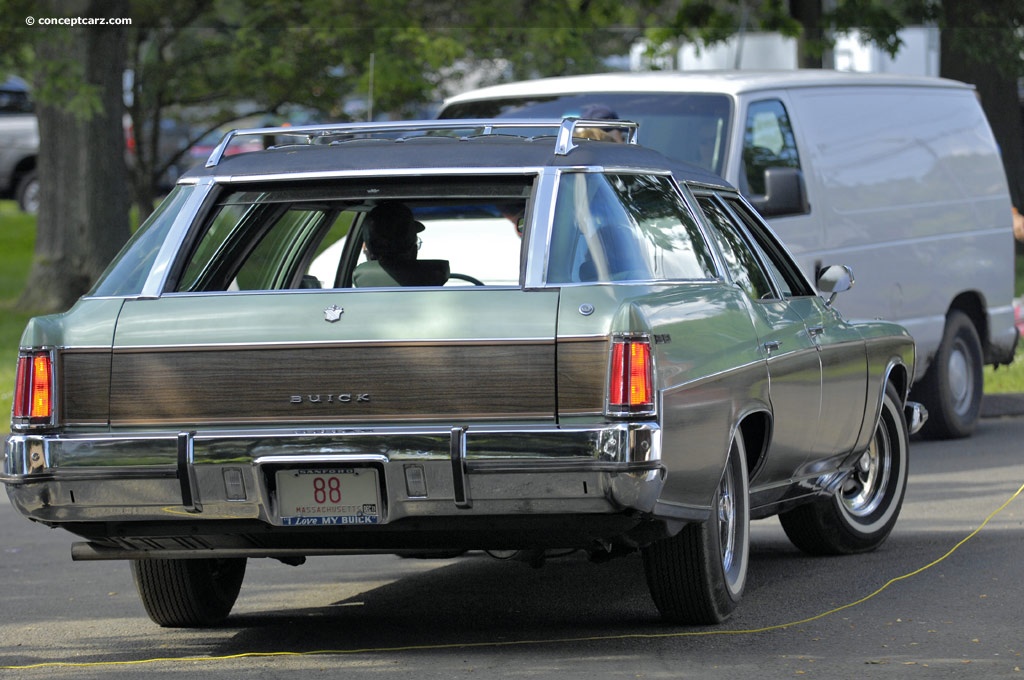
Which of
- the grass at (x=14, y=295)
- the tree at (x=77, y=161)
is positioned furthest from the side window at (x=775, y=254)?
the tree at (x=77, y=161)

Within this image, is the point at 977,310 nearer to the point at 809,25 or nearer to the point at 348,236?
the point at 348,236

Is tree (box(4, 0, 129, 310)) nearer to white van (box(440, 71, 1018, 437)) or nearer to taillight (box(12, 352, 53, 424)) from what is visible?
white van (box(440, 71, 1018, 437))

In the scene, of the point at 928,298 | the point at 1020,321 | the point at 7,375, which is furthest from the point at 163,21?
the point at 928,298

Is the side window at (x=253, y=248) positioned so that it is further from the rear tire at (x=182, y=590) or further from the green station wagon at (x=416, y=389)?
the rear tire at (x=182, y=590)

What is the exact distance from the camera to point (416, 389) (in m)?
5.52

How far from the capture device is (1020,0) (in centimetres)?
2259

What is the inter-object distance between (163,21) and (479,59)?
5109mm

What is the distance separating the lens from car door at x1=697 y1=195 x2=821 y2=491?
22.1ft

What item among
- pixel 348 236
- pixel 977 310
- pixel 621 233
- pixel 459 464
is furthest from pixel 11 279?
pixel 459 464

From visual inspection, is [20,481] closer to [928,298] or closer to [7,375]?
[928,298]

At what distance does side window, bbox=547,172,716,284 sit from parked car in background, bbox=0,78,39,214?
86.7 ft

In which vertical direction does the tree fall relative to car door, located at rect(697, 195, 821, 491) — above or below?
below

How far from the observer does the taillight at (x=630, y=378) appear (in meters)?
5.40

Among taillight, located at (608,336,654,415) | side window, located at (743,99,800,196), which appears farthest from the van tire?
taillight, located at (608,336,654,415)
